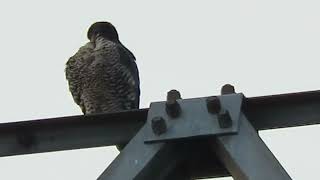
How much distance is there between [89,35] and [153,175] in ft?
17.1

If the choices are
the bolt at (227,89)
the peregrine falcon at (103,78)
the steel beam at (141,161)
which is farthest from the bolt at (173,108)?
the peregrine falcon at (103,78)

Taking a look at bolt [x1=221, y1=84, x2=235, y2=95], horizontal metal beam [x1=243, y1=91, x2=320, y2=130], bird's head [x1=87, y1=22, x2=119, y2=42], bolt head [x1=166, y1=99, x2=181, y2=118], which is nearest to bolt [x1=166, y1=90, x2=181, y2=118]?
bolt head [x1=166, y1=99, x2=181, y2=118]

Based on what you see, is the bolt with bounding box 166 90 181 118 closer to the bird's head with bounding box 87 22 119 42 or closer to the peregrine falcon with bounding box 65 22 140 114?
the peregrine falcon with bounding box 65 22 140 114

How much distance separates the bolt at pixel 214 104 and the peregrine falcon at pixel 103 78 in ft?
14.9

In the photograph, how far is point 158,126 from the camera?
4.07 meters

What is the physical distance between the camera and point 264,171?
3.79m

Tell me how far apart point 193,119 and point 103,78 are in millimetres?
4544

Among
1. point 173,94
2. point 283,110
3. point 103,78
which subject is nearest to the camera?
point 173,94

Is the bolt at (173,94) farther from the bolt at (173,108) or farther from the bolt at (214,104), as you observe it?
the bolt at (214,104)

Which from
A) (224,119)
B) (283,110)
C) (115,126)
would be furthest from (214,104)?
(115,126)

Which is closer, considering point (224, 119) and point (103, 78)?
point (224, 119)

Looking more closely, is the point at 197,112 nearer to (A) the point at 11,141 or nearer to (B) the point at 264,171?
(B) the point at 264,171

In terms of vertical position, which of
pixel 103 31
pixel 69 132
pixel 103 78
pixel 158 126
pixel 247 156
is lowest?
pixel 247 156

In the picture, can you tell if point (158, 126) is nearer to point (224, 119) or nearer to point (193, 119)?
point (193, 119)
